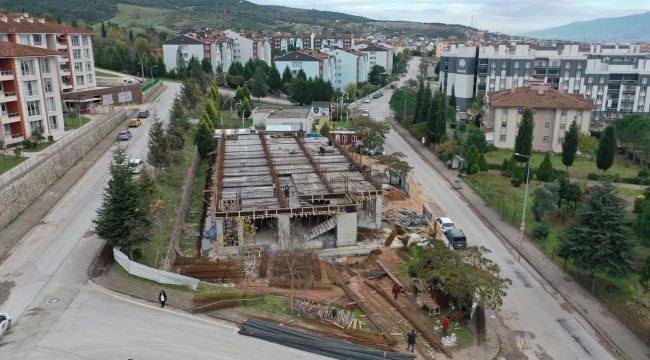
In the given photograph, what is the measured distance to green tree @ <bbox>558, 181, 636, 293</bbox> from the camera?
76.3 feet

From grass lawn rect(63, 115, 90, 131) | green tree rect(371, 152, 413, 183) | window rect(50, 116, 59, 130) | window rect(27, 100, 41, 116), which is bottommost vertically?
green tree rect(371, 152, 413, 183)

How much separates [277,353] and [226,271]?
26.0 feet

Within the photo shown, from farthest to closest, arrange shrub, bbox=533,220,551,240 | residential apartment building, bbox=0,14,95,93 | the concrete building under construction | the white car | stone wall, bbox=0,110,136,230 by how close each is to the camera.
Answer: residential apartment building, bbox=0,14,95,93 < shrub, bbox=533,220,551,240 < the concrete building under construction < stone wall, bbox=0,110,136,230 < the white car

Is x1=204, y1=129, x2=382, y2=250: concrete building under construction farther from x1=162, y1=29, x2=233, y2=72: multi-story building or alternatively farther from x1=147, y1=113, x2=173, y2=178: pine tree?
x1=162, y1=29, x2=233, y2=72: multi-story building

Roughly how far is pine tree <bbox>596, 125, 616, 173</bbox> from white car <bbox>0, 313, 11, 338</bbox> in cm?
4725

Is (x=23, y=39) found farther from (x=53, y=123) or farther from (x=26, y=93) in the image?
(x=26, y=93)

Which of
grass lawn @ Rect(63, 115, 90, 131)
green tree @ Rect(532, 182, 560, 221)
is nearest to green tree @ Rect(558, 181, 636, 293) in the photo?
green tree @ Rect(532, 182, 560, 221)

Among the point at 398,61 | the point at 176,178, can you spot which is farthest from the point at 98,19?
the point at 176,178

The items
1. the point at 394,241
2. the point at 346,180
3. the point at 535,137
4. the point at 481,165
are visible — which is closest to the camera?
the point at 394,241

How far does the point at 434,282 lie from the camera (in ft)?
72.4

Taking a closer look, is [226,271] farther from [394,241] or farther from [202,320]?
[394,241]

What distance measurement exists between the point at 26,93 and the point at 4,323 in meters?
26.8

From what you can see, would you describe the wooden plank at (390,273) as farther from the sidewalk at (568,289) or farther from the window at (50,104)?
the window at (50,104)

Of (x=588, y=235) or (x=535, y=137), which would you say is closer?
(x=588, y=235)
